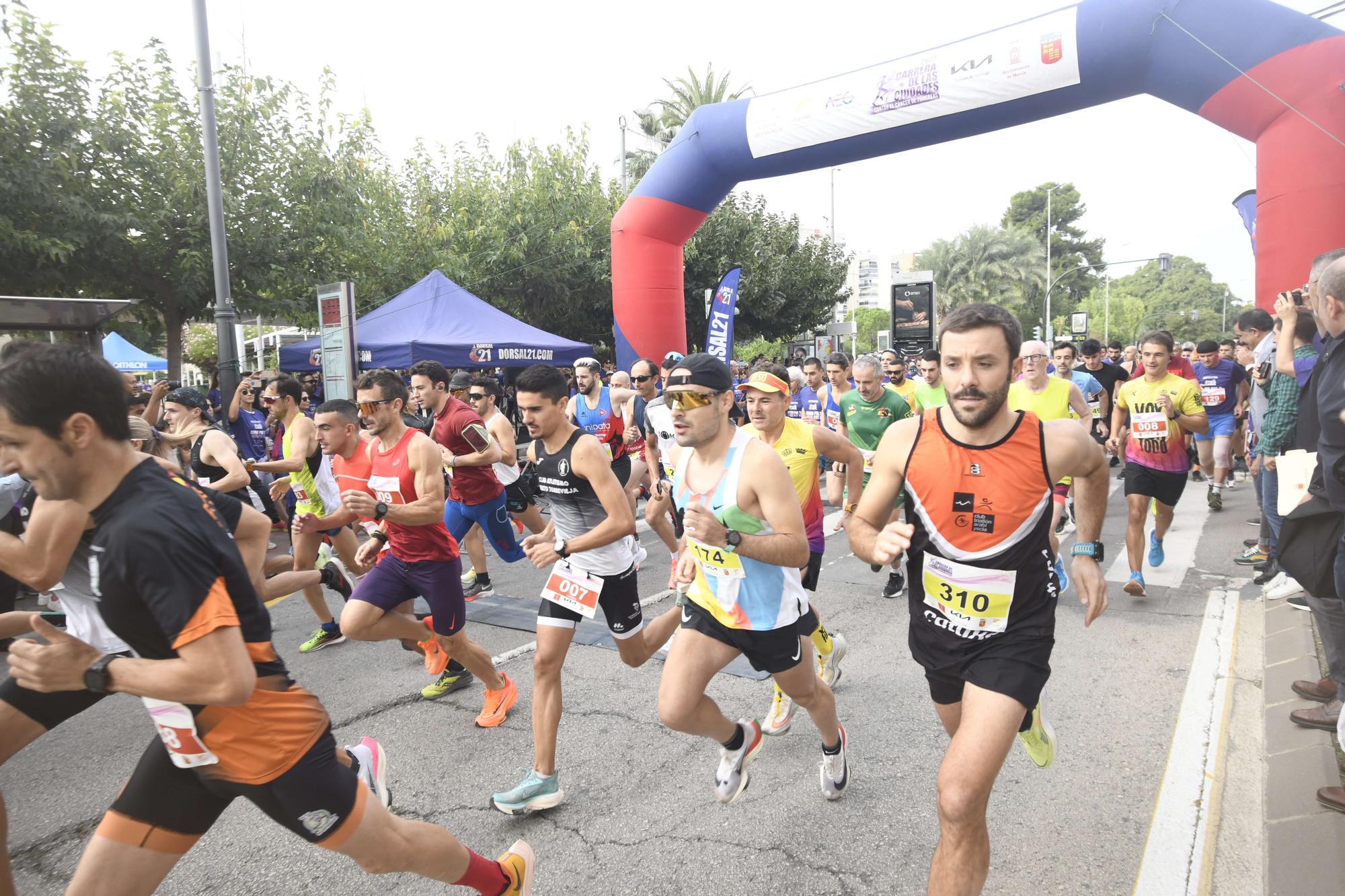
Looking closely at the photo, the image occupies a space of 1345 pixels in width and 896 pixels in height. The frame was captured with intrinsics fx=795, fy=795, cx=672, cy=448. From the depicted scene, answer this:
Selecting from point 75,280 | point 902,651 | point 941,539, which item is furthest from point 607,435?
point 75,280

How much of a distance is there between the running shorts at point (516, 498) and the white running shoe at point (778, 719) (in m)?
2.39

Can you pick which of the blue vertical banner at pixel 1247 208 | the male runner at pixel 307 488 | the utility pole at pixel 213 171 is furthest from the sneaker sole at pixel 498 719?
the blue vertical banner at pixel 1247 208

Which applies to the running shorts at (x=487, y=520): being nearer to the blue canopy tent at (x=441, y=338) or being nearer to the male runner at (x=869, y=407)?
the male runner at (x=869, y=407)

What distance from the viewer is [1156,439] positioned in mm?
6422

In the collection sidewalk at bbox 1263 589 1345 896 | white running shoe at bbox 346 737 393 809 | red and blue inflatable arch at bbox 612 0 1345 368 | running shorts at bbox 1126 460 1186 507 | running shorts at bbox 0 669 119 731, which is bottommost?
sidewalk at bbox 1263 589 1345 896

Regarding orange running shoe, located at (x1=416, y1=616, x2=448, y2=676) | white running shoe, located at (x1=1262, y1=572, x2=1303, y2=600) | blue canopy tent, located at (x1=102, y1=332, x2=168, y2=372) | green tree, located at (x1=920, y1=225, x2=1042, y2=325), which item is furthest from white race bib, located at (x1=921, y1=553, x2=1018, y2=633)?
green tree, located at (x1=920, y1=225, x2=1042, y2=325)

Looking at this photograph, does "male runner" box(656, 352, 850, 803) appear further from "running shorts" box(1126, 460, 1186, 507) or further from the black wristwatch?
"running shorts" box(1126, 460, 1186, 507)

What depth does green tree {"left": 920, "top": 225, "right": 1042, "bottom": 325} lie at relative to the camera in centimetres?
5456

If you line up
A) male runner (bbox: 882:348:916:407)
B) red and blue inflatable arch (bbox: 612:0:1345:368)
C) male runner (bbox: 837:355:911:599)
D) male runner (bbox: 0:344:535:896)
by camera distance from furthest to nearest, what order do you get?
male runner (bbox: 882:348:916:407)
red and blue inflatable arch (bbox: 612:0:1345:368)
male runner (bbox: 837:355:911:599)
male runner (bbox: 0:344:535:896)

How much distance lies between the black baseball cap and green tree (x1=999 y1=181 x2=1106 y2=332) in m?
73.4

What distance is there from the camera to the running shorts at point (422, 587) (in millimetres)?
4184

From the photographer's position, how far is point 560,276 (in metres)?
23.8

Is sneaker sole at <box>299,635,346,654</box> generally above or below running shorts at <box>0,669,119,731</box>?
below

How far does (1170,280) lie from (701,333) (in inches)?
4096
